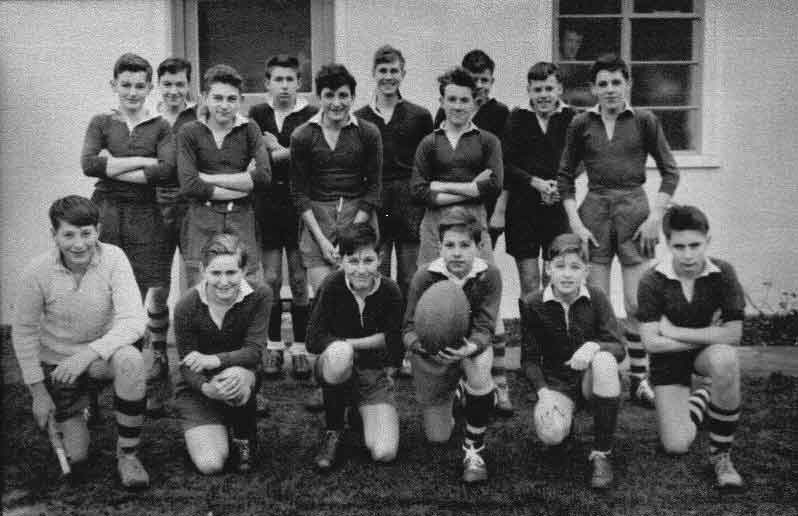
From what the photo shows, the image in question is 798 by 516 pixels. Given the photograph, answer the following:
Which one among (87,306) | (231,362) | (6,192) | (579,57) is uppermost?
(579,57)

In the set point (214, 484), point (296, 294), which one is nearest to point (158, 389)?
point (296, 294)

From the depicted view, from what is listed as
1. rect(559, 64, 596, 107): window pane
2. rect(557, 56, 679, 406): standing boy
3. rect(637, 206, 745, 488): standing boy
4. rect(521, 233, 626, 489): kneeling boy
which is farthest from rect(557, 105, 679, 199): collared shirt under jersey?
rect(559, 64, 596, 107): window pane

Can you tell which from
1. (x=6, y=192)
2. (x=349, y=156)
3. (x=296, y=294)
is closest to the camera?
(x=349, y=156)

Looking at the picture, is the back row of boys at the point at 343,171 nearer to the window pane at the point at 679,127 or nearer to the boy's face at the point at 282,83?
the boy's face at the point at 282,83

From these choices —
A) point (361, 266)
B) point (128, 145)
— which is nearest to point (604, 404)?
point (361, 266)

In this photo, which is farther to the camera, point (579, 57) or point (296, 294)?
point (579, 57)

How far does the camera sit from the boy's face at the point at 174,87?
491 cm

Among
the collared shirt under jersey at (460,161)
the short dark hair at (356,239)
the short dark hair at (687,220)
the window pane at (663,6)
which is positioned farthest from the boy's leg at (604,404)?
the window pane at (663,6)

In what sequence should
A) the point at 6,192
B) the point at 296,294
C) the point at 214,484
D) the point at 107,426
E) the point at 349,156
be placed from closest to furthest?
the point at 214,484 < the point at 107,426 < the point at 349,156 < the point at 296,294 < the point at 6,192

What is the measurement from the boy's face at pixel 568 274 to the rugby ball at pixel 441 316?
401 millimetres

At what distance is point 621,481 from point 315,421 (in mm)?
1520

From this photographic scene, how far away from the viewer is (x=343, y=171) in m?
4.68

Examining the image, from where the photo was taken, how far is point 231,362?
3787mm

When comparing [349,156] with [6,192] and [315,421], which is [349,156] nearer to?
[315,421]
